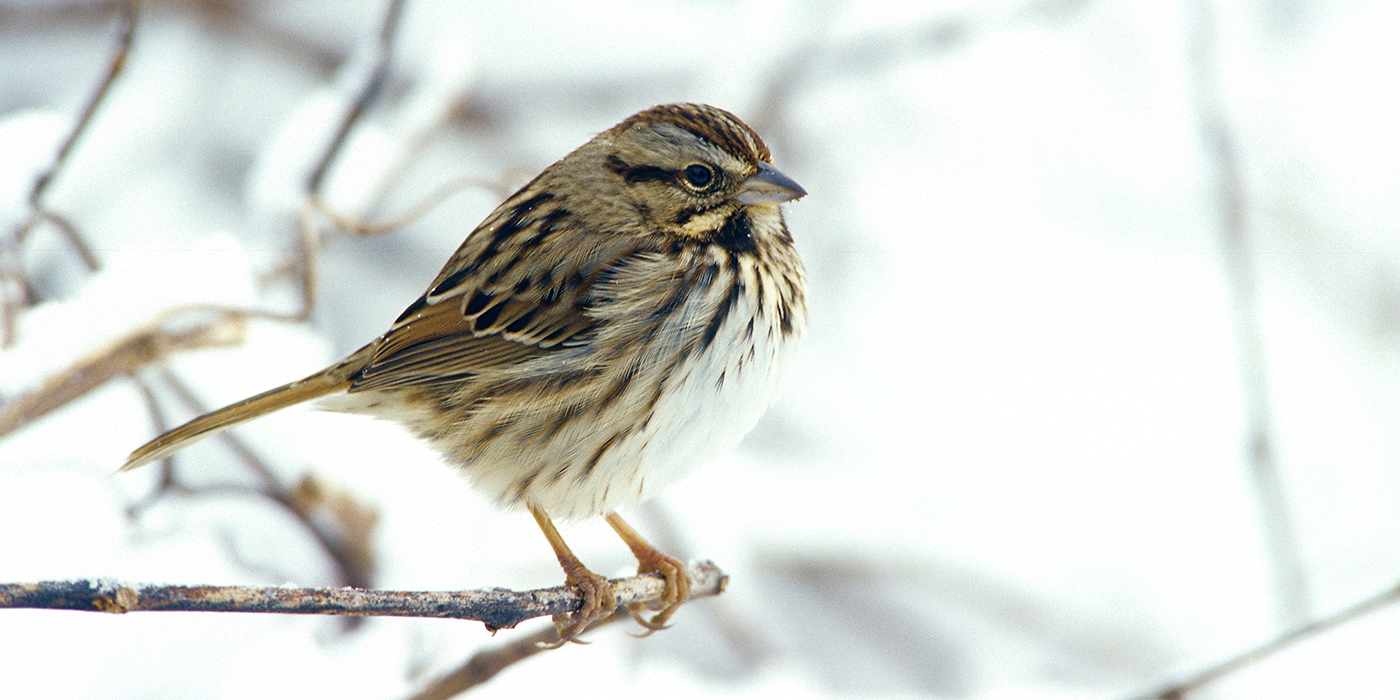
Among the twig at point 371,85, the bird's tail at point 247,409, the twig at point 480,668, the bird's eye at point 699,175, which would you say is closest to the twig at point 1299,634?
the twig at point 480,668

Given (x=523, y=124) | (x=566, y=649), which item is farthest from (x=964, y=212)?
(x=566, y=649)

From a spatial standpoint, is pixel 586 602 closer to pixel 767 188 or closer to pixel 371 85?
pixel 767 188

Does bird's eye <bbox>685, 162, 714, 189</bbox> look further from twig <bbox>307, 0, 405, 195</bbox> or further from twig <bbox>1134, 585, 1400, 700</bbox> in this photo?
twig <bbox>1134, 585, 1400, 700</bbox>

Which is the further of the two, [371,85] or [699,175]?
[371,85]

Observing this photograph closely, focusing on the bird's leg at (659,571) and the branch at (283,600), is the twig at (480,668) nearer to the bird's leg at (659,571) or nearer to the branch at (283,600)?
the branch at (283,600)

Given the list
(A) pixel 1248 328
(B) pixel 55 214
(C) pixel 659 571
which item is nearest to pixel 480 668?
(C) pixel 659 571

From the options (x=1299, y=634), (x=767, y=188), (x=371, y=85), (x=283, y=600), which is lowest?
(x=283, y=600)

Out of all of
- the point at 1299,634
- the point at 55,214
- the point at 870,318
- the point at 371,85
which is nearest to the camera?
the point at 1299,634

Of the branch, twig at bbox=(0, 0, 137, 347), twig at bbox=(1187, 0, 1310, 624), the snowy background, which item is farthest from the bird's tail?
twig at bbox=(1187, 0, 1310, 624)
